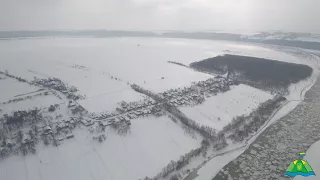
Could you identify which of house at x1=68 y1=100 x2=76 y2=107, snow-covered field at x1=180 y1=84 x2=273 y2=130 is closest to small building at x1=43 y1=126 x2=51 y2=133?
house at x1=68 y1=100 x2=76 y2=107

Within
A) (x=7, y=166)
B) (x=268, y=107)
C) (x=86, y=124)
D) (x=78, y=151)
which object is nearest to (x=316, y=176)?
(x=268, y=107)

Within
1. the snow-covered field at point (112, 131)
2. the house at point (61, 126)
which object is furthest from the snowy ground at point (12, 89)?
the house at point (61, 126)

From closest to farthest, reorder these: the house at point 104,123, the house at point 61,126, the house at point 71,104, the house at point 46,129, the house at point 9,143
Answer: the house at point 9,143
the house at point 46,129
the house at point 61,126
the house at point 104,123
the house at point 71,104

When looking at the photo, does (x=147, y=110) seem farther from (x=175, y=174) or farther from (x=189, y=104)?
(x=175, y=174)

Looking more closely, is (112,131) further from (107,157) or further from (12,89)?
(12,89)

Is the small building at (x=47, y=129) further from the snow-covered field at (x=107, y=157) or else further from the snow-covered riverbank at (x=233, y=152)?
the snow-covered riverbank at (x=233, y=152)

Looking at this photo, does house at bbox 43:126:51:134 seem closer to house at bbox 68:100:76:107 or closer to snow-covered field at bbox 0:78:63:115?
house at bbox 68:100:76:107

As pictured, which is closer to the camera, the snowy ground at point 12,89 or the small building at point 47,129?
the small building at point 47,129

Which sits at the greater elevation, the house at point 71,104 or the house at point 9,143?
the house at point 71,104
